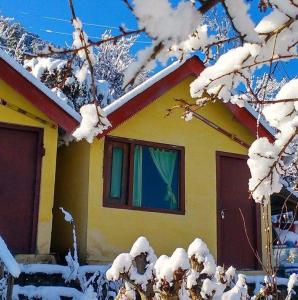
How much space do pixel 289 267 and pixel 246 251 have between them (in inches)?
39.8

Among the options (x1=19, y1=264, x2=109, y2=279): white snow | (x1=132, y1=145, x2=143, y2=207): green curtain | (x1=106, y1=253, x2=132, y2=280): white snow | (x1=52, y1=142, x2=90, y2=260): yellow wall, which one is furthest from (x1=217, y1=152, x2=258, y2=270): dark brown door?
(x1=106, y1=253, x2=132, y2=280): white snow

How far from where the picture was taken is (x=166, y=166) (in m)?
9.86

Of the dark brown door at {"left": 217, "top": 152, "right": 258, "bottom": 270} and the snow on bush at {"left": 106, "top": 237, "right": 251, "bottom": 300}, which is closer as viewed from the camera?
the snow on bush at {"left": 106, "top": 237, "right": 251, "bottom": 300}

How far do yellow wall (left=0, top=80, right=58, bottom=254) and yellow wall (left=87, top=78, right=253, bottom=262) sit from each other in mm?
644

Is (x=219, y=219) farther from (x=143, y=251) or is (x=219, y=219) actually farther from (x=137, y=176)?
(x=143, y=251)

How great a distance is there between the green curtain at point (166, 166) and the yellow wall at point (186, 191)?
217 mm

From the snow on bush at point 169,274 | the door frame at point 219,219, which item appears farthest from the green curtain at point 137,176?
the snow on bush at point 169,274

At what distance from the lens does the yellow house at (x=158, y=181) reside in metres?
9.16

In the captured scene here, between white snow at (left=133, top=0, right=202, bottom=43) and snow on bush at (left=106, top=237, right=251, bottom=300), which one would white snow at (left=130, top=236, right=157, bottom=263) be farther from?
white snow at (left=133, top=0, right=202, bottom=43)

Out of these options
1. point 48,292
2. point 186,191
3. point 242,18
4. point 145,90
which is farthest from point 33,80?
point 242,18

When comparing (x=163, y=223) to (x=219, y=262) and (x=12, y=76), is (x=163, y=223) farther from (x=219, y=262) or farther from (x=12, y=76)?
(x=12, y=76)

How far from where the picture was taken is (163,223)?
31.4 ft

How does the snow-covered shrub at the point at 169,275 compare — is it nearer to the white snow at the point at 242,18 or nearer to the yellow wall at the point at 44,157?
the white snow at the point at 242,18

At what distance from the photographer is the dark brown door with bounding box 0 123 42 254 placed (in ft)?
28.1
